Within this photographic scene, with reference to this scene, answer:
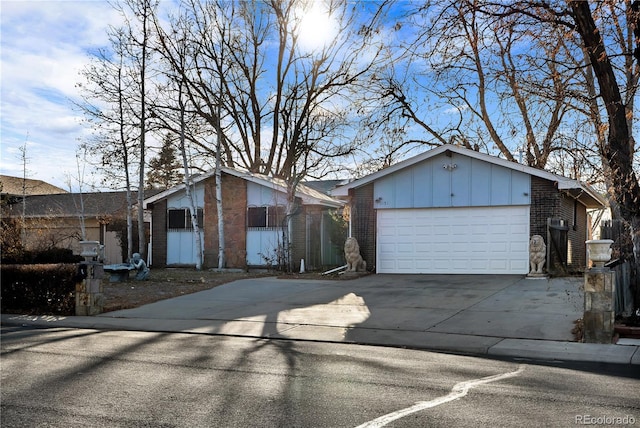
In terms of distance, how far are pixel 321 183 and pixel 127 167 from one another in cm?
2007

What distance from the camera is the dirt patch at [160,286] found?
49.0 ft

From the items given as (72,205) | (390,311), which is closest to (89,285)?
(390,311)

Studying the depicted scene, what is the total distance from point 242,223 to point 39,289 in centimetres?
1082

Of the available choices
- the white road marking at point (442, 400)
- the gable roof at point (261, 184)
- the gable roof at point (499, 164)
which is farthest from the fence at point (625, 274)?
the gable roof at point (261, 184)

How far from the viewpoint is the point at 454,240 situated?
1867 cm

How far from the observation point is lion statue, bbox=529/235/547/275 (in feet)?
54.7

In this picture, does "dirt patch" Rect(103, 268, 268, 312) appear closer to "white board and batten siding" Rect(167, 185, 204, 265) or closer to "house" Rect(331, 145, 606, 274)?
"white board and batten siding" Rect(167, 185, 204, 265)

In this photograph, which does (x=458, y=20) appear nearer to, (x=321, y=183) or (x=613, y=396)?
(x=613, y=396)

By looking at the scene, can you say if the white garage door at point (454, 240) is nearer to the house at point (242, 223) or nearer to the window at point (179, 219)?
the house at point (242, 223)

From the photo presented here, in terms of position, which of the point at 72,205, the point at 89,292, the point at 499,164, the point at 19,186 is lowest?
the point at 89,292

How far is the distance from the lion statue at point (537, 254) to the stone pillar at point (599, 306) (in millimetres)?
7805

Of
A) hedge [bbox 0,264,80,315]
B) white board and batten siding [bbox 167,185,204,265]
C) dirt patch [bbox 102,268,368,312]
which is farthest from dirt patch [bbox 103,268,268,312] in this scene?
white board and batten siding [bbox 167,185,204,265]

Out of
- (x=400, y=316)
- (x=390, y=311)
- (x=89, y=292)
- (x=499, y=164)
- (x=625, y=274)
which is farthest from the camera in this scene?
(x=499, y=164)

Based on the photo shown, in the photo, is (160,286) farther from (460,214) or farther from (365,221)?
(460,214)
